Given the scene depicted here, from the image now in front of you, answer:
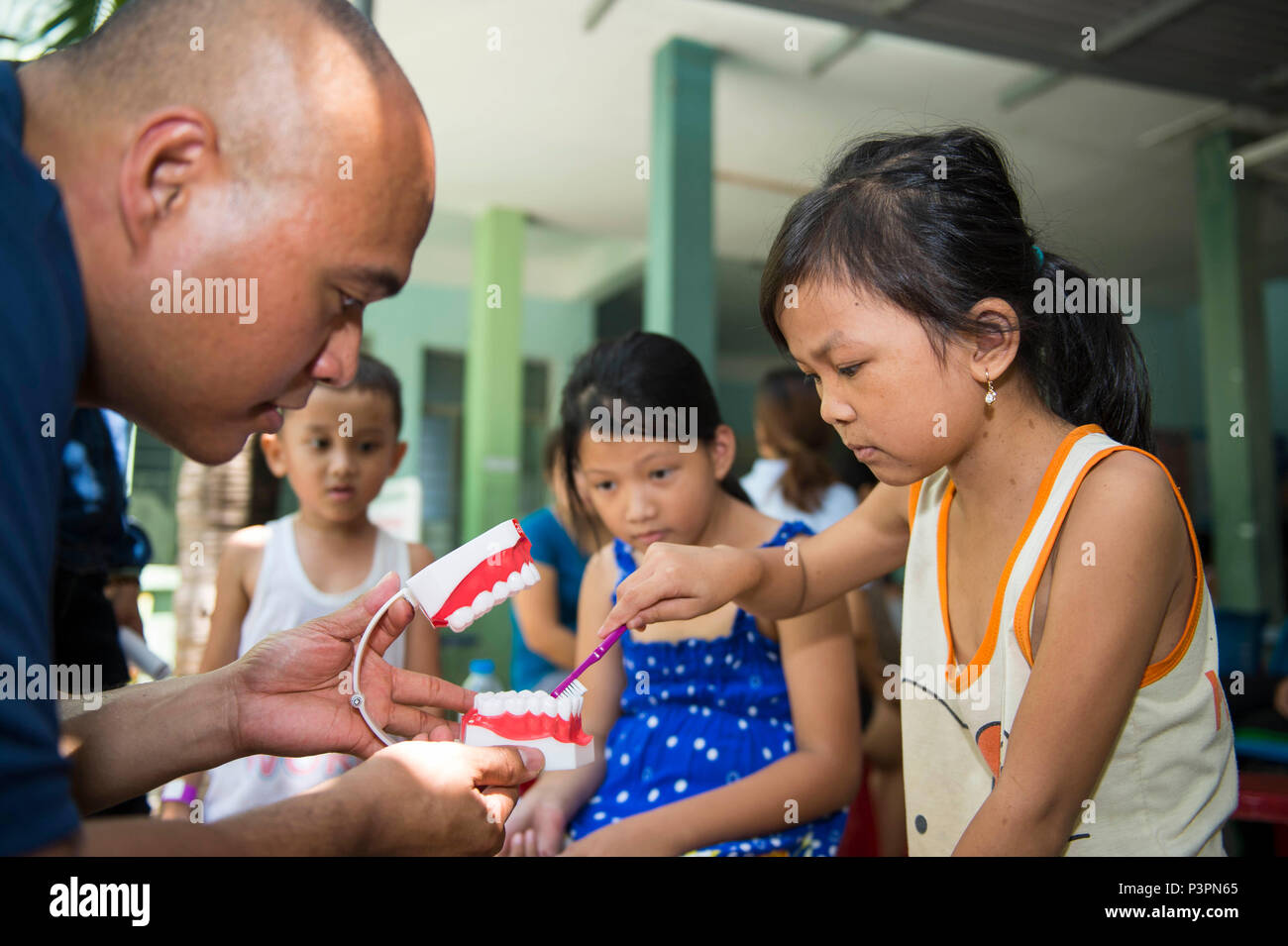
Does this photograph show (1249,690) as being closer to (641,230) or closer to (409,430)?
(641,230)

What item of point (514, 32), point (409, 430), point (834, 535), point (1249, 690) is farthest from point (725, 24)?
point (409, 430)

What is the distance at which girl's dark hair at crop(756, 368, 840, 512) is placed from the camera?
11.3 feet

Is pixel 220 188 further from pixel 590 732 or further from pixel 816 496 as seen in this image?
pixel 816 496

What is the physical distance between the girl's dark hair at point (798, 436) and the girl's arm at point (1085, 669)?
7.30 feet

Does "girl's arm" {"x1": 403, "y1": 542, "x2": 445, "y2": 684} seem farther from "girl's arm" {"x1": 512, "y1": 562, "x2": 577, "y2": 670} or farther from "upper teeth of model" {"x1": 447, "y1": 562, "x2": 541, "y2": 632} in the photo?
"upper teeth of model" {"x1": 447, "y1": 562, "x2": 541, "y2": 632}

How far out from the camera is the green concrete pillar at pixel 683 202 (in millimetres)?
5598

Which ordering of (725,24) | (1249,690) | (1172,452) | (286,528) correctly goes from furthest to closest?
1. (1172,452)
2. (725,24)
3. (1249,690)
4. (286,528)

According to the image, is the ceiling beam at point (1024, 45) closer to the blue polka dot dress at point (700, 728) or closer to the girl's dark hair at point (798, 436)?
the girl's dark hair at point (798, 436)

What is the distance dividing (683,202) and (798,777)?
15.0 ft

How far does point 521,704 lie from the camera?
123 centimetres

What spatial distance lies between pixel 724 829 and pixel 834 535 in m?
0.56

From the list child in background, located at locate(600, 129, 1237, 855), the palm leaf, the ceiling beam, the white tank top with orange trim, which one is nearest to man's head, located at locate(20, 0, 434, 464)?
child in background, located at locate(600, 129, 1237, 855)

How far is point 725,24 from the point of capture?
5.66 metres

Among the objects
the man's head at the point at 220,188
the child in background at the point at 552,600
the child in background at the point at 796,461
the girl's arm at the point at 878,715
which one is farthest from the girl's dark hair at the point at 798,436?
the man's head at the point at 220,188
